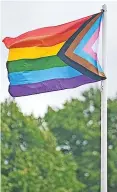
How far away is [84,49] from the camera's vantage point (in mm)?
6344

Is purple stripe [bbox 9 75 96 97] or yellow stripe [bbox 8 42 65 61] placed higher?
yellow stripe [bbox 8 42 65 61]

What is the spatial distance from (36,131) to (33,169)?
130cm

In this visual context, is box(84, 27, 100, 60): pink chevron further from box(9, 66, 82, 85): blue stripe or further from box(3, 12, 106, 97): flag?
box(9, 66, 82, 85): blue stripe

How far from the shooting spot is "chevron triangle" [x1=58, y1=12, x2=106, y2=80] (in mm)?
6250

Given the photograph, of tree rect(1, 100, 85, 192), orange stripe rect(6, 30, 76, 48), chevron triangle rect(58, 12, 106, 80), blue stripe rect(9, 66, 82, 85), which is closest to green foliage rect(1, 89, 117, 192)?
tree rect(1, 100, 85, 192)

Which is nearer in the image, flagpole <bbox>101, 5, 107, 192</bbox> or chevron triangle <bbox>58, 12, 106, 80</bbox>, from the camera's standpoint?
flagpole <bbox>101, 5, 107, 192</bbox>

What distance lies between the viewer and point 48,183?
17.1m

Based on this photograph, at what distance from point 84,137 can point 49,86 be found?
12.8 meters

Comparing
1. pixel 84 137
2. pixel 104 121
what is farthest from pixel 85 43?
pixel 84 137

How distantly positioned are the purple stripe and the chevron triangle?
0.12 m

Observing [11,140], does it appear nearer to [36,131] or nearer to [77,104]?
[36,131]

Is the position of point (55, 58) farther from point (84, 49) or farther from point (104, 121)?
point (104, 121)

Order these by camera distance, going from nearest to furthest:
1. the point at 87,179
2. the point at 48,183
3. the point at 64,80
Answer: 1. the point at 64,80
2. the point at 48,183
3. the point at 87,179

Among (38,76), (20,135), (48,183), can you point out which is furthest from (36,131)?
(38,76)
